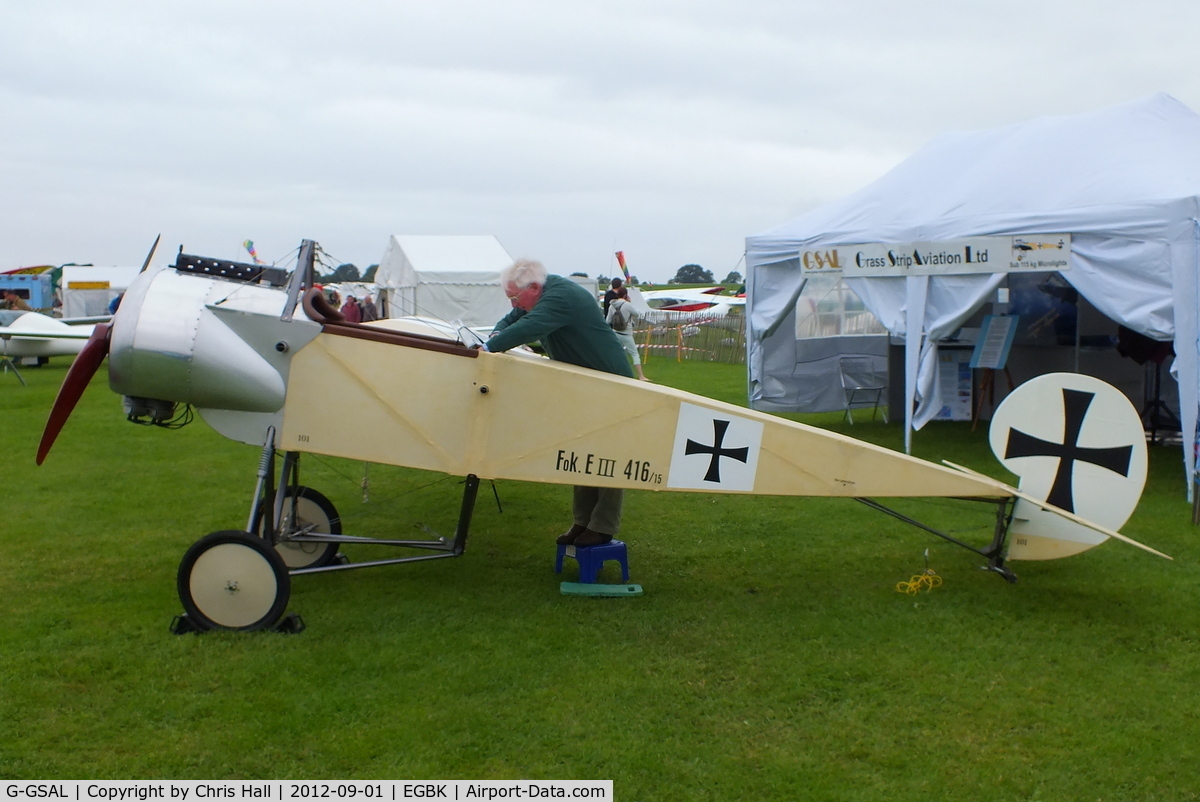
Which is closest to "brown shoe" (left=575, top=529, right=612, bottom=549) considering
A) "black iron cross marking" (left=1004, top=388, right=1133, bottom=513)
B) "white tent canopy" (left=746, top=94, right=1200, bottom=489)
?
"black iron cross marking" (left=1004, top=388, right=1133, bottom=513)

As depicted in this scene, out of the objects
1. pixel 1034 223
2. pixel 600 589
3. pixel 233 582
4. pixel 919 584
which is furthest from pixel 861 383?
pixel 233 582

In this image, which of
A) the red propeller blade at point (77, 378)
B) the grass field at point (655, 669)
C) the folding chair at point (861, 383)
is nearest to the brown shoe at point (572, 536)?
the grass field at point (655, 669)

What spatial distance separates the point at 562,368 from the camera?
468cm

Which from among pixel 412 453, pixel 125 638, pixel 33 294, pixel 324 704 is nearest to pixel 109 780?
pixel 324 704

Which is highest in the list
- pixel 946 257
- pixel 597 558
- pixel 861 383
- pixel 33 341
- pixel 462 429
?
pixel 946 257

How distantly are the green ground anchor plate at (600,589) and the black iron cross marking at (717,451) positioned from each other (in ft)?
3.18

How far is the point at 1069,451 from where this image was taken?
479cm

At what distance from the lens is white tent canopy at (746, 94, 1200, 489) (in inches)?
302

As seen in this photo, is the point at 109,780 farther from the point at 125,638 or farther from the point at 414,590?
the point at 414,590

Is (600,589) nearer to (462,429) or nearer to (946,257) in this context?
(462,429)

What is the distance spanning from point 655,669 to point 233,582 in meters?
2.06

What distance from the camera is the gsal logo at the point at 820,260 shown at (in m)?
10.3

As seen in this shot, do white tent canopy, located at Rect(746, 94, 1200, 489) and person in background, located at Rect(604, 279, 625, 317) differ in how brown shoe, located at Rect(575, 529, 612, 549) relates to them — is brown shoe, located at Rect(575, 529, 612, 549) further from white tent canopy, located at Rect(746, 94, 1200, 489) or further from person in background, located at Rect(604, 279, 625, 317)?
person in background, located at Rect(604, 279, 625, 317)

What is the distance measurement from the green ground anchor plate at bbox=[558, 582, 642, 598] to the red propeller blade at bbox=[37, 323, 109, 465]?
2.68 metres
